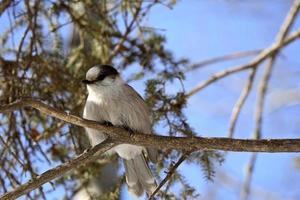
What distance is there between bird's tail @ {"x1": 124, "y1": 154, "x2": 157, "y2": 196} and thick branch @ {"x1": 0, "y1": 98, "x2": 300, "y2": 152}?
69cm

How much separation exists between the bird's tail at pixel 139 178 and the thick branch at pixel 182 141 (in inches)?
27.0

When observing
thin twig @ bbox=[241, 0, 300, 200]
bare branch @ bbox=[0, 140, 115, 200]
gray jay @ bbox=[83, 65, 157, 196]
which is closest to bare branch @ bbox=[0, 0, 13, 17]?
gray jay @ bbox=[83, 65, 157, 196]

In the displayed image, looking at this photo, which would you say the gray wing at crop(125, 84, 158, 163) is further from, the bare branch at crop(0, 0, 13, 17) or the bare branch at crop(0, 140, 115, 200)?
the bare branch at crop(0, 0, 13, 17)

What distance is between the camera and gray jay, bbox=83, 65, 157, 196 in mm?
3529

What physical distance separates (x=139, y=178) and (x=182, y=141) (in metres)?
0.93

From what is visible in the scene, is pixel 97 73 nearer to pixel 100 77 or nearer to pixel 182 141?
pixel 100 77

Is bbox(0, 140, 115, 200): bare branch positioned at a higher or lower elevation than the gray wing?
lower

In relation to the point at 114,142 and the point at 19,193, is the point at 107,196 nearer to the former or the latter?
the point at 114,142

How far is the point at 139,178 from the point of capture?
3.63 meters

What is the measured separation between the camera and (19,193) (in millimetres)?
2670

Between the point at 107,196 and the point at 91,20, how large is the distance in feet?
4.45

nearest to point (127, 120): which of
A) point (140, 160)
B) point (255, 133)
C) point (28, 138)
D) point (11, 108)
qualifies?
point (140, 160)

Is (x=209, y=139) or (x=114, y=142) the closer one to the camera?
(x=209, y=139)

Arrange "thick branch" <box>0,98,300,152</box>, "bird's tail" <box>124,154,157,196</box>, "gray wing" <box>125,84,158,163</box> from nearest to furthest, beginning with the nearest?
"thick branch" <box>0,98,300,152</box> → "gray wing" <box>125,84,158,163</box> → "bird's tail" <box>124,154,157,196</box>
